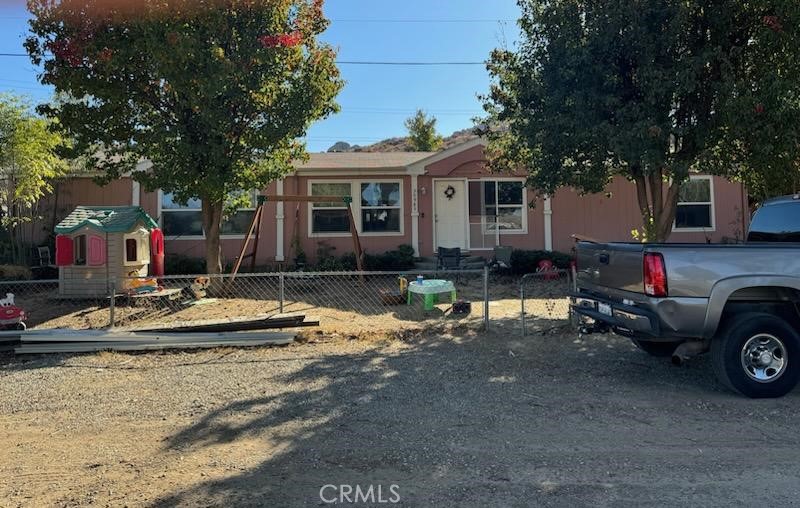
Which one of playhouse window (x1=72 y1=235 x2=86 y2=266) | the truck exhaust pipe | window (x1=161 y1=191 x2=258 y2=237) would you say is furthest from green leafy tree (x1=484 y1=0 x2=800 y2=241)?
window (x1=161 y1=191 x2=258 y2=237)

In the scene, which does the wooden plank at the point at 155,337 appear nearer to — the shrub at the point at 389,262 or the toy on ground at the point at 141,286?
the toy on ground at the point at 141,286

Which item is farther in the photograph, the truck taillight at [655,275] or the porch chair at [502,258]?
the porch chair at [502,258]

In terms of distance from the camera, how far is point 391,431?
14.2ft

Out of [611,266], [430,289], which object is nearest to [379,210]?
[430,289]

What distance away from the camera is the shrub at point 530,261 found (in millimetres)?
14344

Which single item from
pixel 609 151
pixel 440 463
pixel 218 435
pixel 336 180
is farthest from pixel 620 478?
pixel 336 180

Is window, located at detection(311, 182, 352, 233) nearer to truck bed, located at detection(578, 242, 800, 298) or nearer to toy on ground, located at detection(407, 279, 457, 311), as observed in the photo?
toy on ground, located at detection(407, 279, 457, 311)

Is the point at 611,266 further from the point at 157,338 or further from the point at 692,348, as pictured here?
the point at 157,338

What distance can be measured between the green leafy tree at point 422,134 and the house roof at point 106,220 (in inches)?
1154

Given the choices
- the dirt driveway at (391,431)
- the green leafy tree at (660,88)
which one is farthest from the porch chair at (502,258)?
the dirt driveway at (391,431)

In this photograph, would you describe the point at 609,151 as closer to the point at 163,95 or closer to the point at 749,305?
the point at 749,305

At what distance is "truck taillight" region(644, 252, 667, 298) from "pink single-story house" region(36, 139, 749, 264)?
10.7m

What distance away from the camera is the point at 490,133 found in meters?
11.5

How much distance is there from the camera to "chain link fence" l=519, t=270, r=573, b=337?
7942 mm
